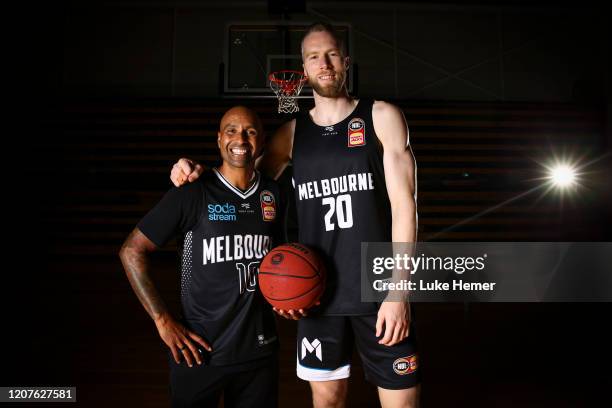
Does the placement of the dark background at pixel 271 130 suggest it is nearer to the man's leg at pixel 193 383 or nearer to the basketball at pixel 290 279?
the man's leg at pixel 193 383

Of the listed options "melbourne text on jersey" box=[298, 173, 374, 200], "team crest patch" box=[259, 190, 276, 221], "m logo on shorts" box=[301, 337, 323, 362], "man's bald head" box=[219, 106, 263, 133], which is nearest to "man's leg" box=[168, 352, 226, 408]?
"m logo on shorts" box=[301, 337, 323, 362]

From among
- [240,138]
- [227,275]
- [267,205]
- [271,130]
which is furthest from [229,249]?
[271,130]

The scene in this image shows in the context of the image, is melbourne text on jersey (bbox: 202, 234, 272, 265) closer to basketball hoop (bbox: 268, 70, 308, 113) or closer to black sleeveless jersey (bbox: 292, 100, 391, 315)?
black sleeveless jersey (bbox: 292, 100, 391, 315)

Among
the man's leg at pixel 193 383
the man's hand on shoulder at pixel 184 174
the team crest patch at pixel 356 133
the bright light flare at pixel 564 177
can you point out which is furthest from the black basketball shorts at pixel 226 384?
the bright light flare at pixel 564 177

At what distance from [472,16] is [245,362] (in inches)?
344

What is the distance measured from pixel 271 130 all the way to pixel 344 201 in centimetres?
527

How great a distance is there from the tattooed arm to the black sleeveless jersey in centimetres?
52

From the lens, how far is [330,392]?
154 cm

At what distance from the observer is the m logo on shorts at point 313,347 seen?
152 centimetres

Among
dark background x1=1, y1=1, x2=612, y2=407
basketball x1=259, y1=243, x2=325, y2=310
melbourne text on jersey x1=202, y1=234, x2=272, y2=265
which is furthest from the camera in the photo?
dark background x1=1, y1=1, x2=612, y2=407

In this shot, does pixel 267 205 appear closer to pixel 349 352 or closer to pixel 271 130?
pixel 349 352

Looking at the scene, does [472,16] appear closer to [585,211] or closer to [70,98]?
[585,211]

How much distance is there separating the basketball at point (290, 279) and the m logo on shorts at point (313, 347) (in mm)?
204

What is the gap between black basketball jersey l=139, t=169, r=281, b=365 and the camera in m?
1.45
